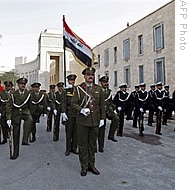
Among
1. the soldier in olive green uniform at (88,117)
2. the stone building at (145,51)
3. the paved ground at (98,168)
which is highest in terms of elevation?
the stone building at (145,51)

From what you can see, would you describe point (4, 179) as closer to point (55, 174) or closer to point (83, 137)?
point (55, 174)

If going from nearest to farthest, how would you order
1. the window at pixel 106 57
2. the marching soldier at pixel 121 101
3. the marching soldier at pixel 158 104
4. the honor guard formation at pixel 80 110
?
the honor guard formation at pixel 80 110
the marching soldier at pixel 121 101
the marching soldier at pixel 158 104
the window at pixel 106 57

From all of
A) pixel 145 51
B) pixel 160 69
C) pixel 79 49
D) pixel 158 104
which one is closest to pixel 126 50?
pixel 145 51

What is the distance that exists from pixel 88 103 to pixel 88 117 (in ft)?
0.91

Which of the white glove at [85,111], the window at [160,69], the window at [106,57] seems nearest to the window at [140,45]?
the window at [160,69]

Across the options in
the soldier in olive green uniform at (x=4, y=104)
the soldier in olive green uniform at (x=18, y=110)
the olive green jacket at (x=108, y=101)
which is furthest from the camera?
the soldier in olive green uniform at (x=4, y=104)

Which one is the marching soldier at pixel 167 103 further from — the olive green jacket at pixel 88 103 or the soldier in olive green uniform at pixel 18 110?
the soldier in olive green uniform at pixel 18 110

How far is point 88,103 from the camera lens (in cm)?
467

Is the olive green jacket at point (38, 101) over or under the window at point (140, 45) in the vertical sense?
under

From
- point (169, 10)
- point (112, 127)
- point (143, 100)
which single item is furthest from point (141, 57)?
point (112, 127)

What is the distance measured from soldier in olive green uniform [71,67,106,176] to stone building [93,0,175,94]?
547 inches

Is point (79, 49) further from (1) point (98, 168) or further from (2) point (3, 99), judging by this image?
(1) point (98, 168)

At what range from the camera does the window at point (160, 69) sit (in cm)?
1886

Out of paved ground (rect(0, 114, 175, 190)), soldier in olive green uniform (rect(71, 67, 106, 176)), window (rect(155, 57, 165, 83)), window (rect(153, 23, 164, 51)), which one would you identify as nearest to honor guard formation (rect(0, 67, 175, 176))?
soldier in olive green uniform (rect(71, 67, 106, 176))
